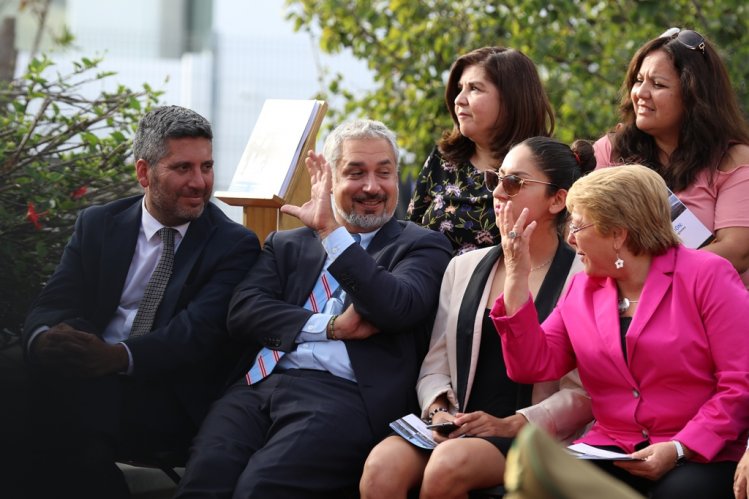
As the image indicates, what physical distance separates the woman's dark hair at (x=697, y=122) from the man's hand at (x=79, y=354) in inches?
87.3

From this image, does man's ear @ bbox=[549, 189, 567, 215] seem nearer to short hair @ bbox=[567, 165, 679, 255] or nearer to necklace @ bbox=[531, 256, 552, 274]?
necklace @ bbox=[531, 256, 552, 274]

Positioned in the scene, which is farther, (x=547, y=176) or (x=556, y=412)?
(x=547, y=176)

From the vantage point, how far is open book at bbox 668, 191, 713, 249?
4762 millimetres

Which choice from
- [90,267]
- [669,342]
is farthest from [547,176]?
[90,267]

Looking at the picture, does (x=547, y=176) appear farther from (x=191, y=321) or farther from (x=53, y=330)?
(x=53, y=330)

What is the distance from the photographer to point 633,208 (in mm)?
4215

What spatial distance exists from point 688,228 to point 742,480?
124 cm

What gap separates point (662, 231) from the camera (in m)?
4.24

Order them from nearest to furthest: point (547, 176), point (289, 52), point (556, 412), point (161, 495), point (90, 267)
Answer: point (556, 412) < point (547, 176) < point (90, 267) < point (161, 495) < point (289, 52)

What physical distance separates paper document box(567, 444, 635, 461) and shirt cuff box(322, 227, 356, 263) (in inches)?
44.4

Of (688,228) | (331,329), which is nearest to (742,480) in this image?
(688,228)

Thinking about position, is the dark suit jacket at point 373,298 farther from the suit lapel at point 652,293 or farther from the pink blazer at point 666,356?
the suit lapel at point 652,293

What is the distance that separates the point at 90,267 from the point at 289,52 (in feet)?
28.5

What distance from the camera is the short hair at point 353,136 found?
517cm
